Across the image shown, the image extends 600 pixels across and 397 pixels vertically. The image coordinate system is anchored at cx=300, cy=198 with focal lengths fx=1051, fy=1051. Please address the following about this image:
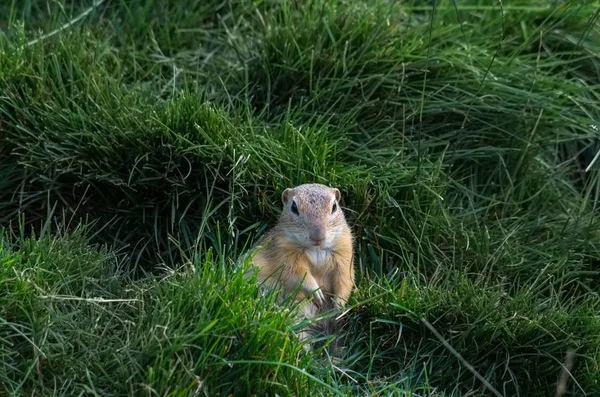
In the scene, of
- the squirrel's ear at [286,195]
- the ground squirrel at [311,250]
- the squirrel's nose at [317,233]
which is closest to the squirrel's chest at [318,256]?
the ground squirrel at [311,250]

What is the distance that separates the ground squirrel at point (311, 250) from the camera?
192 inches

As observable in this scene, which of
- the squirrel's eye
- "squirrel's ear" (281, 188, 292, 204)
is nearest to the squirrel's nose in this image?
the squirrel's eye

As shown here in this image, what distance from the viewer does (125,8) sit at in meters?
6.34

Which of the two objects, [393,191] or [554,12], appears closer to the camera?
[393,191]

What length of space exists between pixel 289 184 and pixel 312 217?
1.77 ft

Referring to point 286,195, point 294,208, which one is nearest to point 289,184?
point 286,195

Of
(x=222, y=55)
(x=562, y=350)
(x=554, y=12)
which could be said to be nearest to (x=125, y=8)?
(x=222, y=55)

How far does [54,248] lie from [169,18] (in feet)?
7.00

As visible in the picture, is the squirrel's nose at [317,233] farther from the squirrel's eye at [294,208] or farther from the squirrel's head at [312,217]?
the squirrel's eye at [294,208]

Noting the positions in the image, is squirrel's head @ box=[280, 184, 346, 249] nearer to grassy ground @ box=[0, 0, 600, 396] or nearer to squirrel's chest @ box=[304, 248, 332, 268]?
squirrel's chest @ box=[304, 248, 332, 268]

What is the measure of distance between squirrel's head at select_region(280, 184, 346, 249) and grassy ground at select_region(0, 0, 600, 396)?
280 mm

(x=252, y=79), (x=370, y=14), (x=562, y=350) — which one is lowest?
(x=562, y=350)

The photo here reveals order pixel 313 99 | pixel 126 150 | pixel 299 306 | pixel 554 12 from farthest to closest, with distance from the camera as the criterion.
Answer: pixel 554 12, pixel 313 99, pixel 126 150, pixel 299 306

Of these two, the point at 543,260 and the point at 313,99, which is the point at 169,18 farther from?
the point at 543,260
